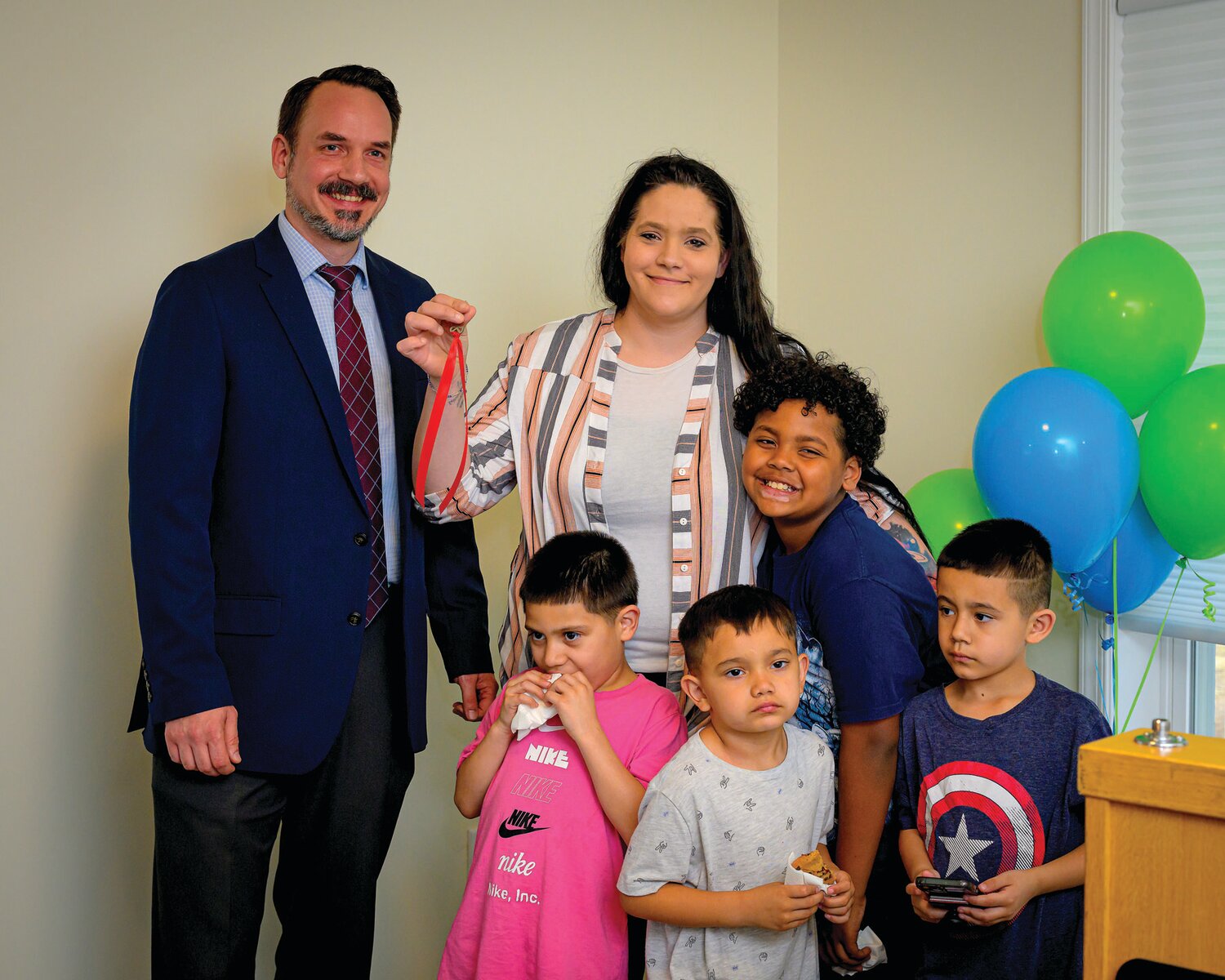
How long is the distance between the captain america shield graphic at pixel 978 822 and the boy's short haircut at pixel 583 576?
56cm

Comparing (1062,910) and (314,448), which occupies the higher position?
(314,448)

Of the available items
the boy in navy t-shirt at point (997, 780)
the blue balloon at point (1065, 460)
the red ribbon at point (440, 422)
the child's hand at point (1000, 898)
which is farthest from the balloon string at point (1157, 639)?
the red ribbon at point (440, 422)

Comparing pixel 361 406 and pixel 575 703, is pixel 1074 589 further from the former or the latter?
pixel 361 406

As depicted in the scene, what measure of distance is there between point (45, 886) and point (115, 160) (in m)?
1.45

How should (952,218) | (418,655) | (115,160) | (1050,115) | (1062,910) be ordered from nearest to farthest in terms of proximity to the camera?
(1062,910) < (418,655) < (115,160) < (1050,115) < (952,218)

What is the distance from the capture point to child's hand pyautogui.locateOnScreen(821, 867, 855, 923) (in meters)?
1.64

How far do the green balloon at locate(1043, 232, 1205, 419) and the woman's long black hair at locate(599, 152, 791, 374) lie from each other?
634 mm

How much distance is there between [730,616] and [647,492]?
0.38 meters

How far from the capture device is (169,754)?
1855 millimetres

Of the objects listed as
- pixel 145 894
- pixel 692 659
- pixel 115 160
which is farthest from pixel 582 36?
pixel 145 894

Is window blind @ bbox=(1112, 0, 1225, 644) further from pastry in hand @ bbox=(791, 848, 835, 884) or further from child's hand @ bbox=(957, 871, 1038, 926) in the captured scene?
pastry in hand @ bbox=(791, 848, 835, 884)

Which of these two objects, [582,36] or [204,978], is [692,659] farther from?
[582,36]

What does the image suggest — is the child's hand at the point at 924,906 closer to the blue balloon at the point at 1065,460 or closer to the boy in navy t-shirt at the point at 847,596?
the boy in navy t-shirt at the point at 847,596

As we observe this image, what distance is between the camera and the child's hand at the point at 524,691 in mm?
1778
